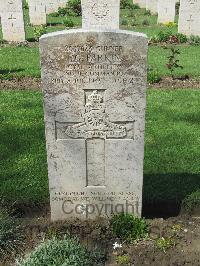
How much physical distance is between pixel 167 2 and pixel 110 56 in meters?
18.3

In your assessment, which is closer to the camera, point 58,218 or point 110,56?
point 110,56

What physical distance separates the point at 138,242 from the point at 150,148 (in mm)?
2734

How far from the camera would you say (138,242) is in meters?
4.68

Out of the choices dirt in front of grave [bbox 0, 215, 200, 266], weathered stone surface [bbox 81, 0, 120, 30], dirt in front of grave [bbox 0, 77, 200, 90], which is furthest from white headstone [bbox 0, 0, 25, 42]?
dirt in front of grave [bbox 0, 215, 200, 266]

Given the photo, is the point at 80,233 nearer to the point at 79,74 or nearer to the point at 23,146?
the point at 79,74

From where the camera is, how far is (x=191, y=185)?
6039 mm

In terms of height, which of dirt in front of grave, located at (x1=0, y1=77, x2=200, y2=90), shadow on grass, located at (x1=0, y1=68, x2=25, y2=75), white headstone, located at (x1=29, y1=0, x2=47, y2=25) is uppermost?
white headstone, located at (x1=29, y1=0, x2=47, y2=25)

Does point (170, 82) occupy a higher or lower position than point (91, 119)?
lower

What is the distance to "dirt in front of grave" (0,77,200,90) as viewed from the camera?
35.0 ft

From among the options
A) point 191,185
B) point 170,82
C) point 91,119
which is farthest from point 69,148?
point 170,82

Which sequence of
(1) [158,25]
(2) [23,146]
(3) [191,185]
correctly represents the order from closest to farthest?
(3) [191,185], (2) [23,146], (1) [158,25]

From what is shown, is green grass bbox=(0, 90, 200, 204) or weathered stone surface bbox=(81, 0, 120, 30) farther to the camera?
weathered stone surface bbox=(81, 0, 120, 30)

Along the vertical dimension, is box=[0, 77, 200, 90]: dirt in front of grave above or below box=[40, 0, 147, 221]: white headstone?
→ below

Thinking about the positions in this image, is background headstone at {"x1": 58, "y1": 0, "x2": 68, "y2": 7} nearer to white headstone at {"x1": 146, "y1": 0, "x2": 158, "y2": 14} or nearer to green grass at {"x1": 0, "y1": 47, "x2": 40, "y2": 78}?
white headstone at {"x1": 146, "y1": 0, "x2": 158, "y2": 14}
